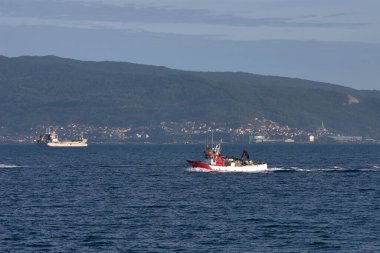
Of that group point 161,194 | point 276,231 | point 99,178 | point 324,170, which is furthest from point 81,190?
point 324,170

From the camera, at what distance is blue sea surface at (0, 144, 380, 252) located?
263ft

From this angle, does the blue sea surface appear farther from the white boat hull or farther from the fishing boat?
the white boat hull

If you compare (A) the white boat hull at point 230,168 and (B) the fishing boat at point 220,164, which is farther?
(A) the white boat hull at point 230,168

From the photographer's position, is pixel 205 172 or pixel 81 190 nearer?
pixel 81 190

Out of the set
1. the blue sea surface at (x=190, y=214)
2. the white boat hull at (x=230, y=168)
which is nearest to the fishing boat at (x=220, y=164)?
the white boat hull at (x=230, y=168)

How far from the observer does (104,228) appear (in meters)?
88.5

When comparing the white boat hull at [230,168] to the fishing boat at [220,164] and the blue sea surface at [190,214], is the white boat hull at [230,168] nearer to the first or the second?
the fishing boat at [220,164]

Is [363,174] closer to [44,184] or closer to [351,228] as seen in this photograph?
[44,184]

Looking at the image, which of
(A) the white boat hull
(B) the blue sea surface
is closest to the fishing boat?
(A) the white boat hull

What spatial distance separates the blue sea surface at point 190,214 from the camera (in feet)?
263

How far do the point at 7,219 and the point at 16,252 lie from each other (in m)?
20.4

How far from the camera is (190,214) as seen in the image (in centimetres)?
10106

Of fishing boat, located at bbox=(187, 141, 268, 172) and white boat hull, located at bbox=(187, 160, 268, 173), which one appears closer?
fishing boat, located at bbox=(187, 141, 268, 172)

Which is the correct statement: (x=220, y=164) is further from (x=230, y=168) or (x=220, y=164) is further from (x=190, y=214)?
(x=190, y=214)
